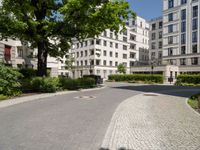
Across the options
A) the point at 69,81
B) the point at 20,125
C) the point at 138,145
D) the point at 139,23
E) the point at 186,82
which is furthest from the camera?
the point at 139,23

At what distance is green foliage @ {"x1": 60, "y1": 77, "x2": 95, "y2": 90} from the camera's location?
22.2 meters

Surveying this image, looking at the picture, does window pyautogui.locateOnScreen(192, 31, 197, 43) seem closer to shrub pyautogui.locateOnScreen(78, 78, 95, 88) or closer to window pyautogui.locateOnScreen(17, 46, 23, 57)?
shrub pyautogui.locateOnScreen(78, 78, 95, 88)

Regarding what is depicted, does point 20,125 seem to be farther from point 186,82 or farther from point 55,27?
point 186,82

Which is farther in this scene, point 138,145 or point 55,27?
point 55,27

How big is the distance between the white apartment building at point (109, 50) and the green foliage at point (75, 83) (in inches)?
1353

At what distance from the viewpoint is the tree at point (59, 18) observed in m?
18.5

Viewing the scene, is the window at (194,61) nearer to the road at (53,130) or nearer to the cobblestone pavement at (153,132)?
the cobblestone pavement at (153,132)

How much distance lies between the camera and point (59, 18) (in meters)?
20.2

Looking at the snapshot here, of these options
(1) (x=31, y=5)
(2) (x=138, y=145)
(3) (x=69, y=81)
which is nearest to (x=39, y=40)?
(1) (x=31, y=5)

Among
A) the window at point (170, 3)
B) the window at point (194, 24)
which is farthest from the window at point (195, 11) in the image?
the window at point (170, 3)

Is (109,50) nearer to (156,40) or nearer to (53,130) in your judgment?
(156,40)

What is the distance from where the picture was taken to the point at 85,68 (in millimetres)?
71562

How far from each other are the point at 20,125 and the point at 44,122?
0.87m

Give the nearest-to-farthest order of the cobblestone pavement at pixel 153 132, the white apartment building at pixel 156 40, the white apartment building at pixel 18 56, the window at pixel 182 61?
the cobblestone pavement at pixel 153 132 < the white apartment building at pixel 18 56 < the window at pixel 182 61 < the white apartment building at pixel 156 40
